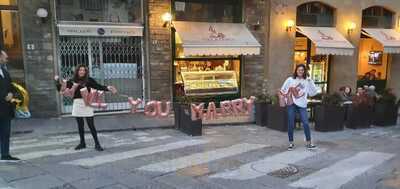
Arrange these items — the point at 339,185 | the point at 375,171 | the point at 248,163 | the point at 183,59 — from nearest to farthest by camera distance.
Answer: the point at 339,185, the point at 375,171, the point at 248,163, the point at 183,59

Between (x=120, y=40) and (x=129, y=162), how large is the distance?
6080 mm

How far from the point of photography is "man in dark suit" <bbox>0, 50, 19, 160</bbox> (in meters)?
5.96

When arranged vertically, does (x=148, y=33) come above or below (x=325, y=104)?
above

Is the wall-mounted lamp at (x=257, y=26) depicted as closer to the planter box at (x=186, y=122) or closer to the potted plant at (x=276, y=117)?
the potted plant at (x=276, y=117)

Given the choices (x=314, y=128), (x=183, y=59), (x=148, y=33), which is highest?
(x=148, y=33)

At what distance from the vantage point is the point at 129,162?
6.23 m

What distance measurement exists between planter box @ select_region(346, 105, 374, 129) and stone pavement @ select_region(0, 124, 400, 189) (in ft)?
6.45

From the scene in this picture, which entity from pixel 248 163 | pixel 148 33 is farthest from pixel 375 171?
pixel 148 33

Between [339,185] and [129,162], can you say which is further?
[129,162]

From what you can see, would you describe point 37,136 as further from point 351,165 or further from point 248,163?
point 351,165

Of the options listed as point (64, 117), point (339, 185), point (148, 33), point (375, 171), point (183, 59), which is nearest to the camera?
point (339, 185)

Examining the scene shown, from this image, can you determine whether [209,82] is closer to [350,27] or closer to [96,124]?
[96,124]

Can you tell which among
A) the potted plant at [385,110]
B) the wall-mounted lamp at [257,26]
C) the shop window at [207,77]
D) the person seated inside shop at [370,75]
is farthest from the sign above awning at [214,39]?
the person seated inside shop at [370,75]

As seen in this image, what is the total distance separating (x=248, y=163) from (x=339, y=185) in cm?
158
